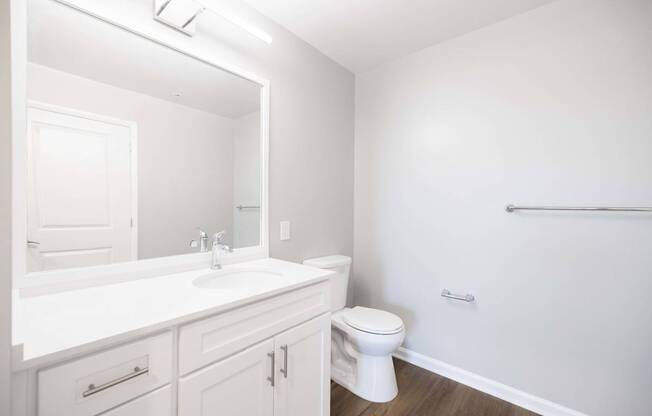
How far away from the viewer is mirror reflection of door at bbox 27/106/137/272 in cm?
99

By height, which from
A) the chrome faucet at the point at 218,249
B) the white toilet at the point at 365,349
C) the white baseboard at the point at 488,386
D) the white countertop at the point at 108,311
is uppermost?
the chrome faucet at the point at 218,249

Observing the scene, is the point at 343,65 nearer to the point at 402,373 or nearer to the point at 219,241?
the point at 219,241

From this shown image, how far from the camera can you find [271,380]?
1.08 meters

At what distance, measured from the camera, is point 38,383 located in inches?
23.9

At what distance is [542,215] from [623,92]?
68 cm

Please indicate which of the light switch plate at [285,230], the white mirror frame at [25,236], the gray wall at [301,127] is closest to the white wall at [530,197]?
the gray wall at [301,127]

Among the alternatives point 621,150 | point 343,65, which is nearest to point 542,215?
point 621,150

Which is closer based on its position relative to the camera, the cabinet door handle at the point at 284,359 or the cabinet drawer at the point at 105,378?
the cabinet drawer at the point at 105,378

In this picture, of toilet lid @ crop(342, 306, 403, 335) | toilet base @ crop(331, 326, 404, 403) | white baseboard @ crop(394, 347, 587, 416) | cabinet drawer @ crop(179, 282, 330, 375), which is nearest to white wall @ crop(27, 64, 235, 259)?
cabinet drawer @ crop(179, 282, 330, 375)

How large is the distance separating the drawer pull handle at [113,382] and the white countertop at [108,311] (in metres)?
0.10

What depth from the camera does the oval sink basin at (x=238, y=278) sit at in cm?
132

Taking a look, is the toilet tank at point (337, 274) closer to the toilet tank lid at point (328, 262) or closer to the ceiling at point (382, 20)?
the toilet tank lid at point (328, 262)

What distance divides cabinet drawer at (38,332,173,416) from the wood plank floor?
46.3 inches

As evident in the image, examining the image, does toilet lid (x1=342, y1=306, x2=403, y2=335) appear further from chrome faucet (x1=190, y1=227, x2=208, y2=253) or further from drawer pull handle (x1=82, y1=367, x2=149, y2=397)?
drawer pull handle (x1=82, y1=367, x2=149, y2=397)
